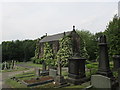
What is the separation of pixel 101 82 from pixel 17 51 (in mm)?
49454

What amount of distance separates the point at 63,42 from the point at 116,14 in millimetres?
14283

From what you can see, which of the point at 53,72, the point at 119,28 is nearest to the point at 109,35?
the point at 119,28

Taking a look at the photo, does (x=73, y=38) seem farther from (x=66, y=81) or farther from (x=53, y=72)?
(x=66, y=81)

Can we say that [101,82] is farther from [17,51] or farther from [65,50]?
[17,51]

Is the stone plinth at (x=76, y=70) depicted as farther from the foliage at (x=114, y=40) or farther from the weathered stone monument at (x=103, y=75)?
the foliage at (x=114, y=40)

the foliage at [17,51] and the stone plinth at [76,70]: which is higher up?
the foliage at [17,51]

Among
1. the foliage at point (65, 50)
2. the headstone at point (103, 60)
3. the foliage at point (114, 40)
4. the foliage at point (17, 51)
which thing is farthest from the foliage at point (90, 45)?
the headstone at point (103, 60)

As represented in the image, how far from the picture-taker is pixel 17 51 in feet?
177

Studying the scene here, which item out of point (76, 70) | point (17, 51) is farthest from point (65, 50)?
point (17, 51)

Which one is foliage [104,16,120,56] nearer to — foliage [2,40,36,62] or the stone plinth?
the stone plinth

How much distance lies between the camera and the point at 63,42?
103 feet

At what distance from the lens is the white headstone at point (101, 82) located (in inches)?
389

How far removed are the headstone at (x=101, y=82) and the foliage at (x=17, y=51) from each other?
4777cm

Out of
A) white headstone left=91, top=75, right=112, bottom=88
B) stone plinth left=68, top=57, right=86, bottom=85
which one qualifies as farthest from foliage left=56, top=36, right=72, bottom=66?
white headstone left=91, top=75, right=112, bottom=88
